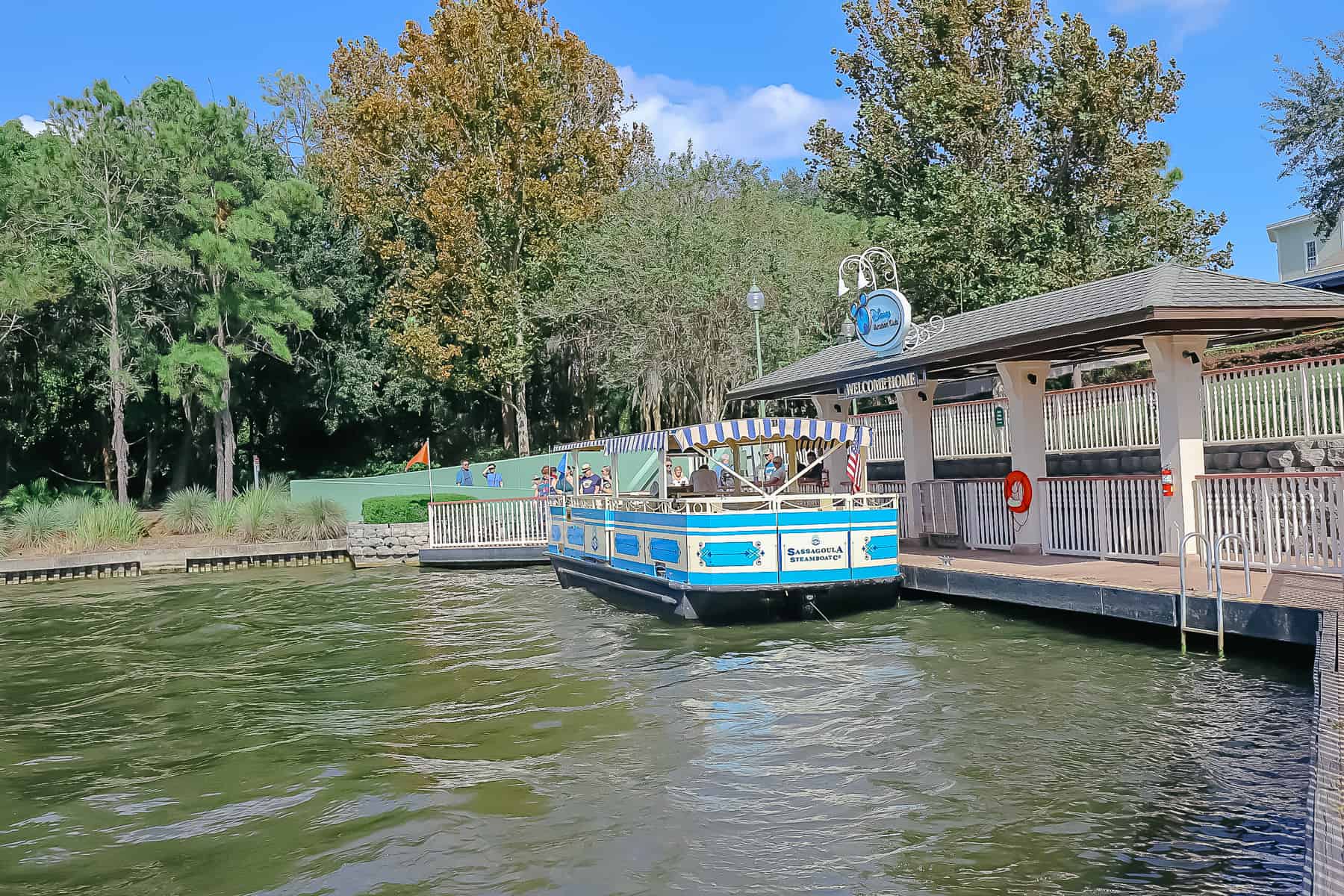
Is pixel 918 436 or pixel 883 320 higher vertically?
pixel 883 320

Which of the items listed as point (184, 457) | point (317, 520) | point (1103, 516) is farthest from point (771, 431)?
point (184, 457)

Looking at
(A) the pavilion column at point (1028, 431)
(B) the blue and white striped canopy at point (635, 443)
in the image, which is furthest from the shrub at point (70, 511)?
(A) the pavilion column at point (1028, 431)

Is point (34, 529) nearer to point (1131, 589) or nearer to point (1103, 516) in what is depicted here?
point (1103, 516)

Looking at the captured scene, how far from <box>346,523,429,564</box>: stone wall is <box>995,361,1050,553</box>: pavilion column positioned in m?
14.4

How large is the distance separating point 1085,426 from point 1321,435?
15.5 ft

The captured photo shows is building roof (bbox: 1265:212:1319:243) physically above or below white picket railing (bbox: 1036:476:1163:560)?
above

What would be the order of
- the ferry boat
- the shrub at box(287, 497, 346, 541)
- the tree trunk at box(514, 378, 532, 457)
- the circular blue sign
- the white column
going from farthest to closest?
1. the tree trunk at box(514, 378, 532, 457)
2. the shrub at box(287, 497, 346, 541)
3. the circular blue sign
4. the ferry boat
5. the white column

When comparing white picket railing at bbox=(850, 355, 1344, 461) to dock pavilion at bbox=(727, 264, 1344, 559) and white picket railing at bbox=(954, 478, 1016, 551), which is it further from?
white picket railing at bbox=(954, 478, 1016, 551)

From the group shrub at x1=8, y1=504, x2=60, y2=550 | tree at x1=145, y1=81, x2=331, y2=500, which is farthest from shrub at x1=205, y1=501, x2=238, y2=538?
tree at x1=145, y1=81, x2=331, y2=500

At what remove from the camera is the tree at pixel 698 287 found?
2789 cm

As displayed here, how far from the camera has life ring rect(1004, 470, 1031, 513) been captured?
15742mm

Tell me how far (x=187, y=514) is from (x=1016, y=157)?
79.9ft

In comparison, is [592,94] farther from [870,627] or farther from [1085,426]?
[870,627]

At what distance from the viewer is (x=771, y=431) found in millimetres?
14148
